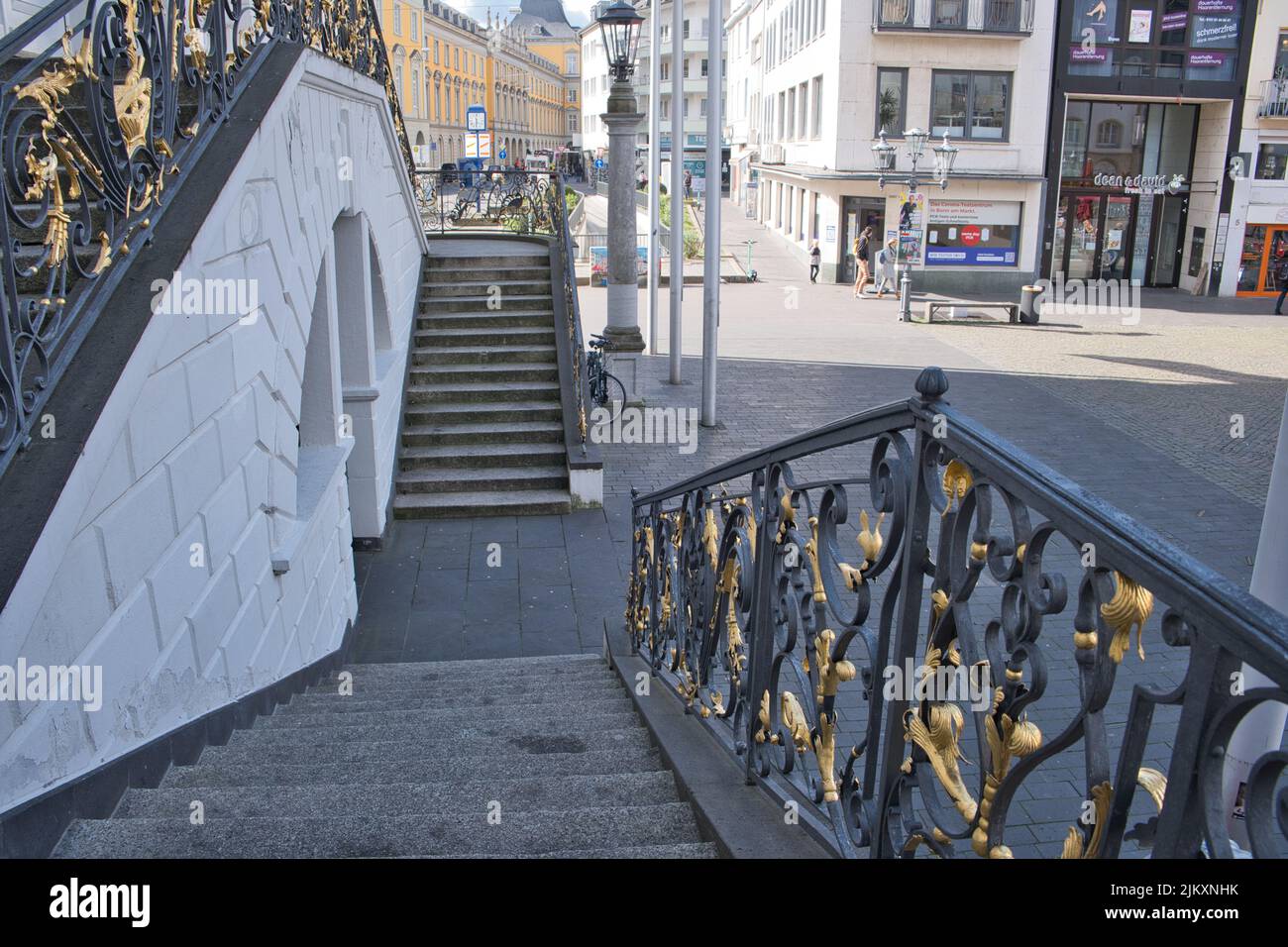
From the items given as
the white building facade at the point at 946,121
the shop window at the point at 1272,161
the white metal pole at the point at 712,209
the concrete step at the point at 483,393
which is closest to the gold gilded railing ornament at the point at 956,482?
the concrete step at the point at 483,393

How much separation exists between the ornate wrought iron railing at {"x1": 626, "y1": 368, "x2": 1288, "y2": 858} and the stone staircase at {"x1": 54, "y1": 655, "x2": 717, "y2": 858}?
0.50 metres

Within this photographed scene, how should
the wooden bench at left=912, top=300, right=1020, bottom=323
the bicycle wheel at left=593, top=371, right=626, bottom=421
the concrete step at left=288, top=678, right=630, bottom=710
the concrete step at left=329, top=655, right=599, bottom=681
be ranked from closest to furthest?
the concrete step at left=288, top=678, right=630, bottom=710
the concrete step at left=329, top=655, right=599, bottom=681
the bicycle wheel at left=593, top=371, right=626, bottom=421
the wooden bench at left=912, top=300, right=1020, bottom=323

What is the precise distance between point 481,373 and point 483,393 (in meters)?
0.41

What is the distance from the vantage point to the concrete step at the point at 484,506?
36.8ft

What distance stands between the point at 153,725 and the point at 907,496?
295 centimetres

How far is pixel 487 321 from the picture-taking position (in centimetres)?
1360

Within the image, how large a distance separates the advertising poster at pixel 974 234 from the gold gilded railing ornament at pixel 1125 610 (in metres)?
29.6

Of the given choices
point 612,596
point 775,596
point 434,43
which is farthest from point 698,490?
point 434,43

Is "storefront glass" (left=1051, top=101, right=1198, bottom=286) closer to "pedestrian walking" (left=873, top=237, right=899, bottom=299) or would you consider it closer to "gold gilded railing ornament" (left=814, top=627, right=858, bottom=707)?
"pedestrian walking" (left=873, top=237, right=899, bottom=299)

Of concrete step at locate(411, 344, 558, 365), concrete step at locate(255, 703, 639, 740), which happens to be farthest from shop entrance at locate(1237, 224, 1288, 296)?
concrete step at locate(255, 703, 639, 740)

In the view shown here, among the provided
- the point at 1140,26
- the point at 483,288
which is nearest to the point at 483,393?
the point at 483,288

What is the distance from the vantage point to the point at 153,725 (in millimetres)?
3799

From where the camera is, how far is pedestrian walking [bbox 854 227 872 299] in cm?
2839

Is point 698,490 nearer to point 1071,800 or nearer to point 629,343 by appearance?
point 1071,800
